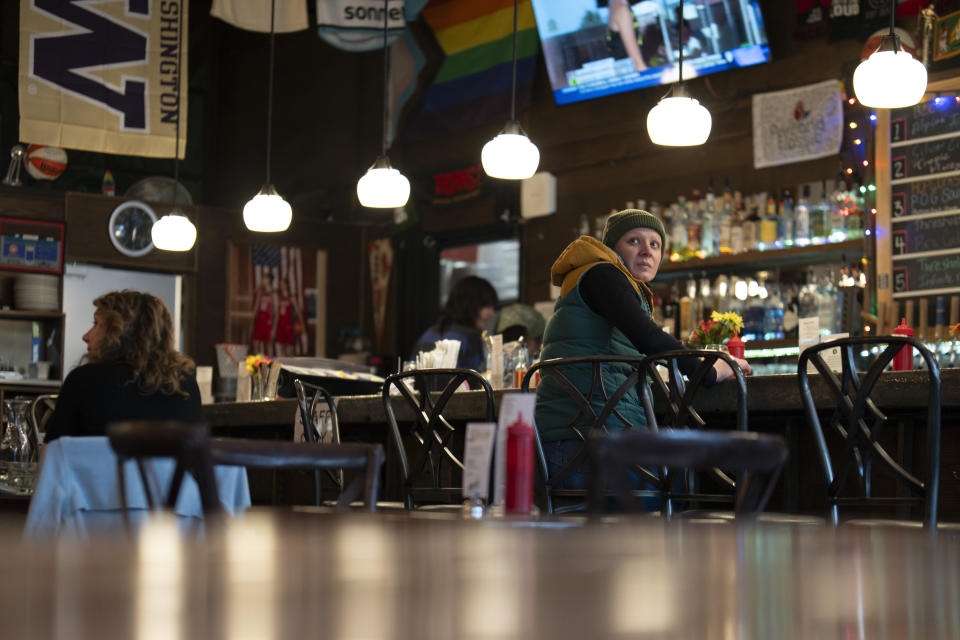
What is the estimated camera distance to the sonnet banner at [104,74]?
28.4 ft

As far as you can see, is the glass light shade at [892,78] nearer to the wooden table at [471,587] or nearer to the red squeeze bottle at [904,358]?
the red squeeze bottle at [904,358]

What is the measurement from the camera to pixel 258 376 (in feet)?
21.9

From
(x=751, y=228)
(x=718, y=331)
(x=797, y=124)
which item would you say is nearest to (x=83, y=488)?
(x=718, y=331)

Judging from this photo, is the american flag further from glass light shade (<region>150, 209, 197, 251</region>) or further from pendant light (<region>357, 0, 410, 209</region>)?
pendant light (<region>357, 0, 410, 209</region>)

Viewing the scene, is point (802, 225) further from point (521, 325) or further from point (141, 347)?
point (141, 347)

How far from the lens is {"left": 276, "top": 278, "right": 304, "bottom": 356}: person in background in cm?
1014

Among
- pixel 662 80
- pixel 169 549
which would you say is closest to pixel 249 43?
pixel 662 80

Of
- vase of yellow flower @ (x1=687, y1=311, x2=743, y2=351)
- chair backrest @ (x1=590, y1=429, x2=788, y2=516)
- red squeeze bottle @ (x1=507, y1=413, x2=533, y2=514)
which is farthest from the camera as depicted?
vase of yellow flower @ (x1=687, y1=311, x2=743, y2=351)

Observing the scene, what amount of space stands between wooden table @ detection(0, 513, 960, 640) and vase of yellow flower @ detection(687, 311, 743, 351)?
2.74 m

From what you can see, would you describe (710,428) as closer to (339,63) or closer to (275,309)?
(275,309)

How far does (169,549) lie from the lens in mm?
1349

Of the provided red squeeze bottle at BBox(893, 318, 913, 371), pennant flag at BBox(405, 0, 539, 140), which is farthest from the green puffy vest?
pennant flag at BBox(405, 0, 539, 140)

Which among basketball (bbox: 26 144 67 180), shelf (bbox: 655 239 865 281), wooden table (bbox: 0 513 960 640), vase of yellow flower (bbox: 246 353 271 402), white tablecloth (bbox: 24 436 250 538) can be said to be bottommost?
white tablecloth (bbox: 24 436 250 538)

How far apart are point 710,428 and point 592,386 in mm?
598
